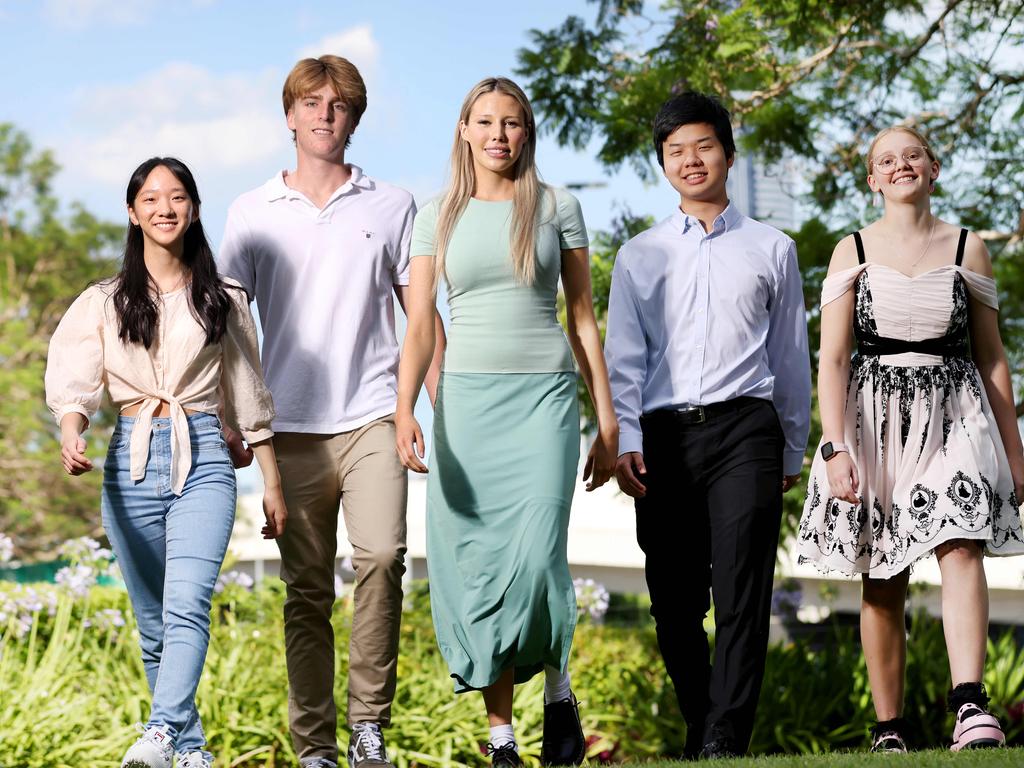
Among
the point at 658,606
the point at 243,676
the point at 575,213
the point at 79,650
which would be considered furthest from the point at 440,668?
the point at 575,213

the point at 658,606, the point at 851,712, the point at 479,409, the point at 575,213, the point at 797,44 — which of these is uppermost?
the point at 797,44

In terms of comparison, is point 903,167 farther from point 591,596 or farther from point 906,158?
point 591,596

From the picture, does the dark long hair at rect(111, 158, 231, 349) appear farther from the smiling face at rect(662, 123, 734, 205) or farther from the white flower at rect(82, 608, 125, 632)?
the white flower at rect(82, 608, 125, 632)

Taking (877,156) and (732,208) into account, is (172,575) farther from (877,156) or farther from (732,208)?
(877,156)

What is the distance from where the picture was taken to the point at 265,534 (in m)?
5.20

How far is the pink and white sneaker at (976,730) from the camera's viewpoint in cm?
486

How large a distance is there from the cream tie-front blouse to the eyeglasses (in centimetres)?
248

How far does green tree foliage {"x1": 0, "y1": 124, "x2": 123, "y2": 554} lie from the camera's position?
87.5ft

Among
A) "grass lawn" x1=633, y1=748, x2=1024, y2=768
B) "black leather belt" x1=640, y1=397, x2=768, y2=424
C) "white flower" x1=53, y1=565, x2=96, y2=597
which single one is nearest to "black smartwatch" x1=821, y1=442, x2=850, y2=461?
"black leather belt" x1=640, y1=397, x2=768, y2=424

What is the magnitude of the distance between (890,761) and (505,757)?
1272mm

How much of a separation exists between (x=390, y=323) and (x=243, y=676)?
12.6 feet

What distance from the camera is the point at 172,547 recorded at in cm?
478

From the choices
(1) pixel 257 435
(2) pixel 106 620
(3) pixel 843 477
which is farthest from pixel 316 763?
(2) pixel 106 620

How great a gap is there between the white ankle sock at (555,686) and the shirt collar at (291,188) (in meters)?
2.04
